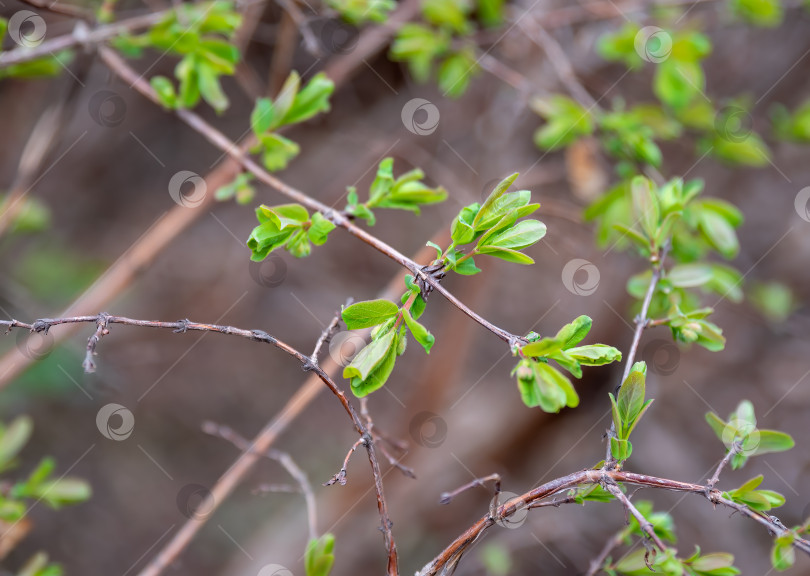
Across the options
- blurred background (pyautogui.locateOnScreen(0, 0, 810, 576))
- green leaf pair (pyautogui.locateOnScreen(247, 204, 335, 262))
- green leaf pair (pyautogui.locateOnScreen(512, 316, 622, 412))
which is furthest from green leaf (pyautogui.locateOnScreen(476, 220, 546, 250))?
blurred background (pyautogui.locateOnScreen(0, 0, 810, 576))

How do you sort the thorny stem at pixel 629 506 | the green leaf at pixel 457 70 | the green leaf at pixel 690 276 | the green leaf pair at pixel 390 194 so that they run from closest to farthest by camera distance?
the thorny stem at pixel 629 506 → the green leaf pair at pixel 390 194 → the green leaf at pixel 690 276 → the green leaf at pixel 457 70

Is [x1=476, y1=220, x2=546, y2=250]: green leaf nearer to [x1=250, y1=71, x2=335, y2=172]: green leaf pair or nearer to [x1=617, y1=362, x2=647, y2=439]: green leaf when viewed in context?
[x1=617, y1=362, x2=647, y2=439]: green leaf

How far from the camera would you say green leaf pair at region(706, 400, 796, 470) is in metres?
0.70

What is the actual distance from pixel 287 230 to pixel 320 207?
0.30 ft

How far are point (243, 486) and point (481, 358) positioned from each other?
4.00 feet

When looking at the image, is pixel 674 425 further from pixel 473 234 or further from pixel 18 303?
pixel 18 303

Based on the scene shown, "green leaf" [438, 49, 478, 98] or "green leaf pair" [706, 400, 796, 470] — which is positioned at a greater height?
"green leaf" [438, 49, 478, 98]

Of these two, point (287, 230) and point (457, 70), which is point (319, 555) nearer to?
point (287, 230)

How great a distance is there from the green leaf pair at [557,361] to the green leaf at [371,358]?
14 centimetres

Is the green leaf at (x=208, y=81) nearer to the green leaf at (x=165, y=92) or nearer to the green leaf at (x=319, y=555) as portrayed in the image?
the green leaf at (x=165, y=92)

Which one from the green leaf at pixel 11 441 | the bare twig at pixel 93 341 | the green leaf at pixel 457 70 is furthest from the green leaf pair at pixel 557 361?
the green leaf at pixel 11 441

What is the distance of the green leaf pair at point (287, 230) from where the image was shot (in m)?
0.67

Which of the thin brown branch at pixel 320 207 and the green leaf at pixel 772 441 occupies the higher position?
the thin brown branch at pixel 320 207

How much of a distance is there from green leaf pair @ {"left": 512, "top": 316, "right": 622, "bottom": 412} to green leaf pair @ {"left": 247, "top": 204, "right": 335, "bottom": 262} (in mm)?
274
